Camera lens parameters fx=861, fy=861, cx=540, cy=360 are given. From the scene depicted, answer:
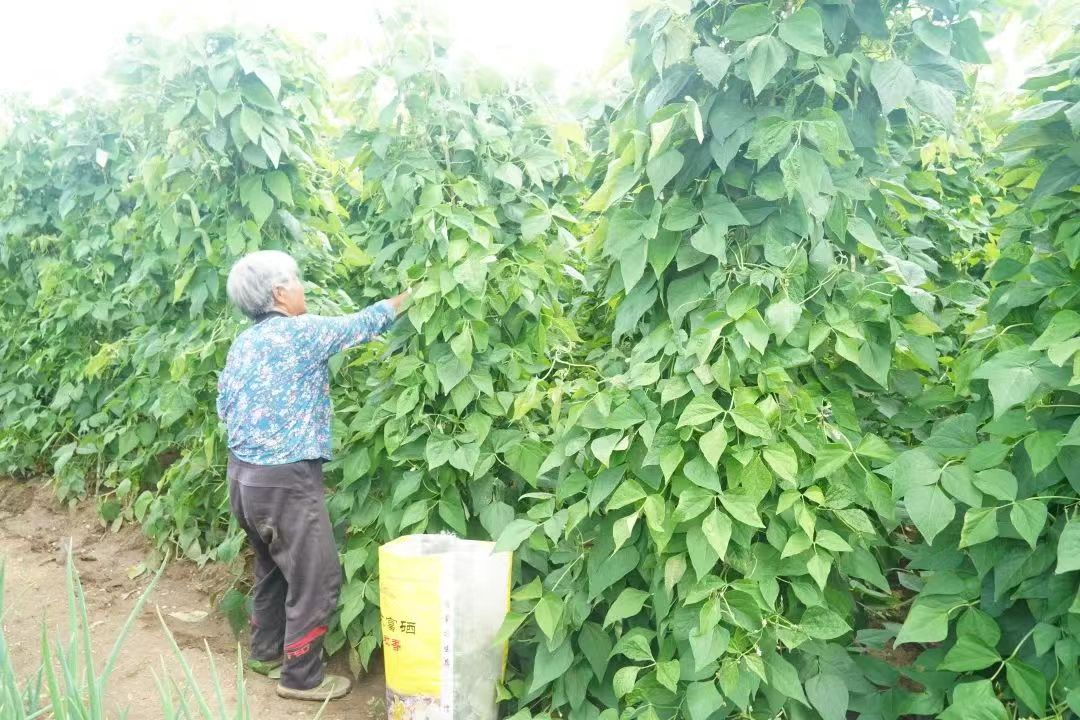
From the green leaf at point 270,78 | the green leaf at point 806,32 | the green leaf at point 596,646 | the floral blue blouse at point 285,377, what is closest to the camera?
the green leaf at point 806,32

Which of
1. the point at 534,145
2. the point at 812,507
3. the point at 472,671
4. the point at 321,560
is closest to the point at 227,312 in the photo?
the point at 321,560

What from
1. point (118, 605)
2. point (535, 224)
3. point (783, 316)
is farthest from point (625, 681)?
point (118, 605)

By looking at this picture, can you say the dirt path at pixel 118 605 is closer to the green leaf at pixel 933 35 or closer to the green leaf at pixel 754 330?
the green leaf at pixel 754 330

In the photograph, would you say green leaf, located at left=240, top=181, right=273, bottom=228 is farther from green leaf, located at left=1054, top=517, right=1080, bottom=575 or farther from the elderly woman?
green leaf, located at left=1054, top=517, right=1080, bottom=575

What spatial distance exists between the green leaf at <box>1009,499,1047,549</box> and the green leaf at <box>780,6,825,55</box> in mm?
980

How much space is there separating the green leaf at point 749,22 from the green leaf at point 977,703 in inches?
55.3

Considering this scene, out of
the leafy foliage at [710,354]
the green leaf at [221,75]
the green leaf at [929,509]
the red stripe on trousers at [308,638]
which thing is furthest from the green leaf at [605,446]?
the green leaf at [221,75]

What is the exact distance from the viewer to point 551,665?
226cm

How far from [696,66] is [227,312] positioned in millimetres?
2100

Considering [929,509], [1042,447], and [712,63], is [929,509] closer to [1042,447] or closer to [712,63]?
[1042,447]

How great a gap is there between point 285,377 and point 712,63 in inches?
62.7

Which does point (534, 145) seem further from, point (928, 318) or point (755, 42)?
point (928, 318)

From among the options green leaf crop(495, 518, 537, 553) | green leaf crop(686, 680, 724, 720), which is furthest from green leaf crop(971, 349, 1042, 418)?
green leaf crop(495, 518, 537, 553)

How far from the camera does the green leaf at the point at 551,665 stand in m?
2.24
